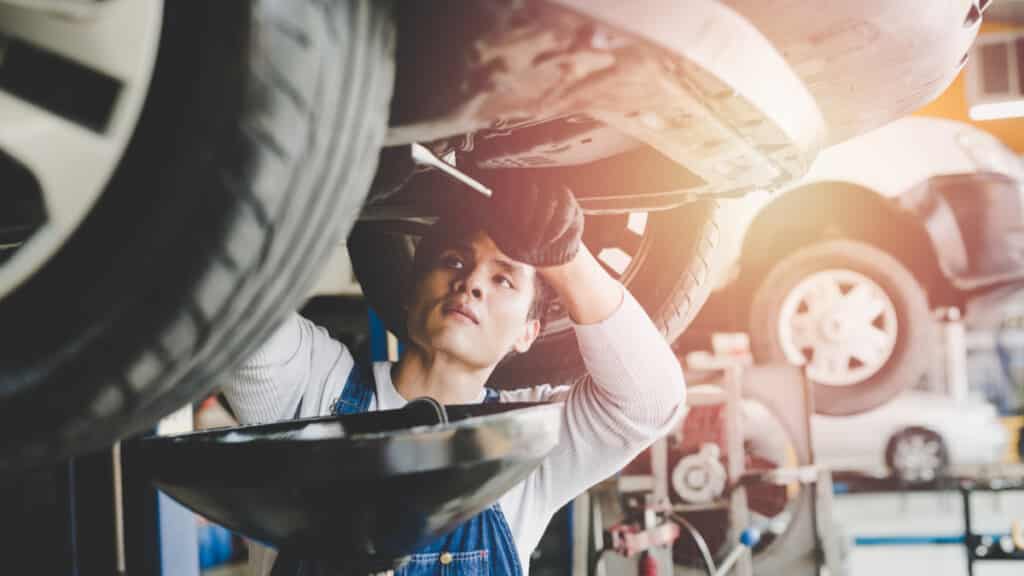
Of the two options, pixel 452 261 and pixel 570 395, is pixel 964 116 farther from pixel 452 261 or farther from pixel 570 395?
pixel 452 261

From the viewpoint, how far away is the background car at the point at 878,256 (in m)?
3.73

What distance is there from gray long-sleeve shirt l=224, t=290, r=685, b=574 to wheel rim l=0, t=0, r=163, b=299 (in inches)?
24.1

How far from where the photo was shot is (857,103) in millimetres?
823

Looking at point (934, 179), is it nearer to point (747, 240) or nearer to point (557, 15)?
point (747, 240)

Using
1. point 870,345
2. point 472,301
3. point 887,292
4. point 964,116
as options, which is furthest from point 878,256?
point 472,301

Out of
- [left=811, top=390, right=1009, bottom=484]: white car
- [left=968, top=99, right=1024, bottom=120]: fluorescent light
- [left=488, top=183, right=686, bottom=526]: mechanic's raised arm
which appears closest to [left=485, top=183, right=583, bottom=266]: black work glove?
[left=488, top=183, right=686, bottom=526]: mechanic's raised arm

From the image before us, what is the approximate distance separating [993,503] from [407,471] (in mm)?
4847

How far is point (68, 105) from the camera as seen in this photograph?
0.43 m

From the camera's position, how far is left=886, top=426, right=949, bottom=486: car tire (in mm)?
3893

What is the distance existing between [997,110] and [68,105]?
4731mm

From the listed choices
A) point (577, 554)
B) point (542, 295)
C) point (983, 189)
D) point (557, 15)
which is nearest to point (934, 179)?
point (983, 189)

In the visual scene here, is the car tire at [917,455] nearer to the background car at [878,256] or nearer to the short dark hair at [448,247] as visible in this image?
the background car at [878,256]

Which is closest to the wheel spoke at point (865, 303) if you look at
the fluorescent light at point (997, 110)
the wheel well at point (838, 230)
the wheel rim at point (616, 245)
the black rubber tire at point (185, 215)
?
the wheel well at point (838, 230)

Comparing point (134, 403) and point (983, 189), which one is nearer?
point (134, 403)
